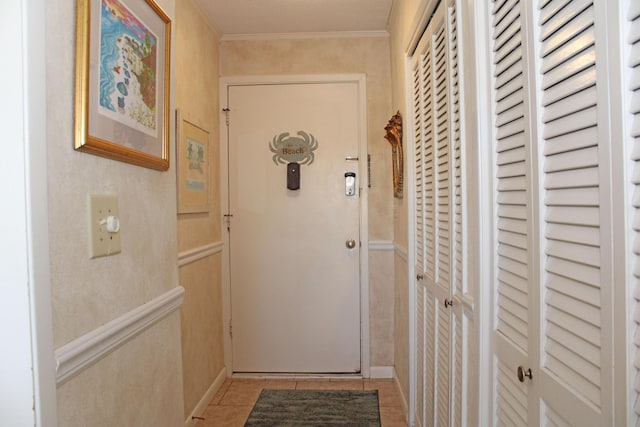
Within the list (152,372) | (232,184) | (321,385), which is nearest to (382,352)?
(321,385)

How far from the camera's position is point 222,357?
313 cm

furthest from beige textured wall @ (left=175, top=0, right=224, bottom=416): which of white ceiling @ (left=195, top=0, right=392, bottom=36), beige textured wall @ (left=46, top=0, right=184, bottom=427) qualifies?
beige textured wall @ (left=46, top=0, right=184, bottom=427)

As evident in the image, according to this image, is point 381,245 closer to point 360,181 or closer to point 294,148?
point 360,181

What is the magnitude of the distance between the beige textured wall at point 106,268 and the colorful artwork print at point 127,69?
0.30ft

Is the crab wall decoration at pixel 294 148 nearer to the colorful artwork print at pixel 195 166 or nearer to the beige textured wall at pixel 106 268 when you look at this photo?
the colorful artwork print at pixel 195 166

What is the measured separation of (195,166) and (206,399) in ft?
4.82

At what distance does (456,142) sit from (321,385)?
2202mm

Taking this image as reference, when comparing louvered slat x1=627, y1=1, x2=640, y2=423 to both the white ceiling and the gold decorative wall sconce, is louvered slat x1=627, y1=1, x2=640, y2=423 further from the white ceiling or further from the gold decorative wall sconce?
the white ceiling

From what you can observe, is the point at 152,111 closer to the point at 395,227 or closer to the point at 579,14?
the point at 579,14

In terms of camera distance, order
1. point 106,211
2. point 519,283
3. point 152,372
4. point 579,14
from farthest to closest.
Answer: point 152,372 < point 519,283 < point 106,211 < point 579,14

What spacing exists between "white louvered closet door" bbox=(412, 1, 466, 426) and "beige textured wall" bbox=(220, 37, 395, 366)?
0.84 metres

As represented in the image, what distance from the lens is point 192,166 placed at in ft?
8.45

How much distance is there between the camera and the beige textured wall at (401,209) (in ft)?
7.73

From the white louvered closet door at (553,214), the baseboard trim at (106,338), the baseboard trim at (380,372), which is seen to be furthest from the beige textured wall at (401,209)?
the baseboard trim at (106,338)
